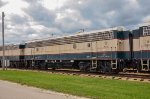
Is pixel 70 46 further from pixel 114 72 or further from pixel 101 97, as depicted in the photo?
pixel 101 97

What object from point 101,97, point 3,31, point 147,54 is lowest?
point 101,97

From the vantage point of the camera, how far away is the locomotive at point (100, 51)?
2752cm

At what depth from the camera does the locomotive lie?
2752 cm

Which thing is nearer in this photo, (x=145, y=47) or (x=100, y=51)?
(x=145, y=47)

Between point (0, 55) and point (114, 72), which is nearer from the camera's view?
point (114, 72)

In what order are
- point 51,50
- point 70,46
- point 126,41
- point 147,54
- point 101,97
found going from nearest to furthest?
point 101,97, point 147,54, point 126,41, point 70,46, point 51,50

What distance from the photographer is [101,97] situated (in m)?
15.5

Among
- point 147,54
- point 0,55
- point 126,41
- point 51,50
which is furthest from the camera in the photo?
point 0,55

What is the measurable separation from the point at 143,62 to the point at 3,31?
29.5 m

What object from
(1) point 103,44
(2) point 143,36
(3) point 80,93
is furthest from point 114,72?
(3) point 80,93

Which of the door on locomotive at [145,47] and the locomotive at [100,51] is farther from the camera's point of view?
the locomotive at [100,51]

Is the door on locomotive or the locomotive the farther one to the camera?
the locomotive

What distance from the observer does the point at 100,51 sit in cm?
3219

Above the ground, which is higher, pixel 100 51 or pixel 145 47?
pixel 145 47
